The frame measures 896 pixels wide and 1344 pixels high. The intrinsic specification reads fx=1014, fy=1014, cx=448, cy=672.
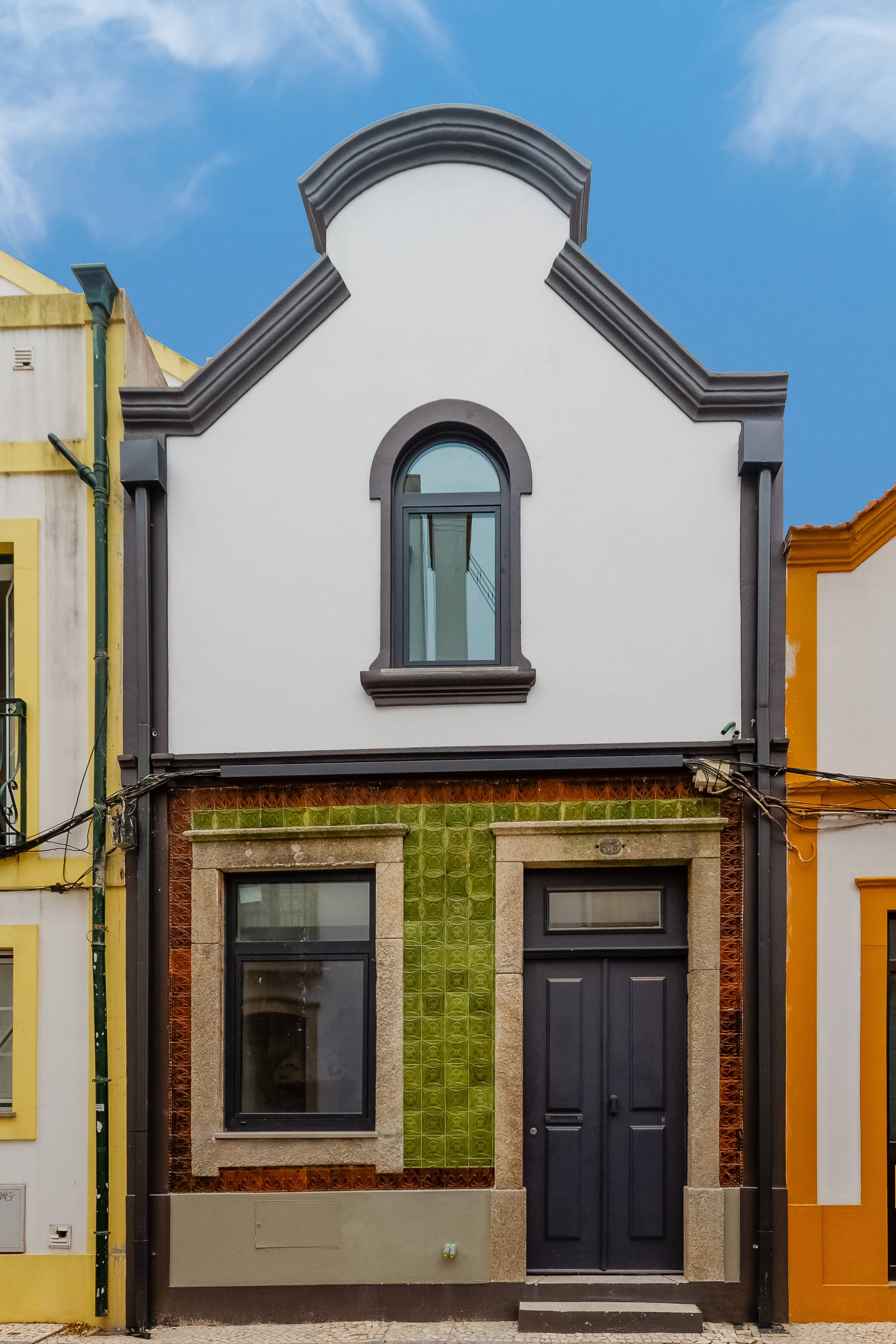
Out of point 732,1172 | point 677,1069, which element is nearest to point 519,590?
point 677,1069

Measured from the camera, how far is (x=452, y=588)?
743 centimetres

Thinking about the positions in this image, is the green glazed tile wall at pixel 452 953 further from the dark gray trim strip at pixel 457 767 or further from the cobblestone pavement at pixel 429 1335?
the cobblestone pavement at pixel 429 1335

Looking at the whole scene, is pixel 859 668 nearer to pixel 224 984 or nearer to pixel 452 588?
pixel 452 588

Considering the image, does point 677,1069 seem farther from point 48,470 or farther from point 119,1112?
point 48,470

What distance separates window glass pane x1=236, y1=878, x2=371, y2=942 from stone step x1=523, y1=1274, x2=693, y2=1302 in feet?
8.55

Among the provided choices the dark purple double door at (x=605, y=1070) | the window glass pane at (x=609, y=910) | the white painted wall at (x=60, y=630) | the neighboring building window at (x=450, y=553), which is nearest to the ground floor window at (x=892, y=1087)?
the dark purple double door at (x=605, y=1070)

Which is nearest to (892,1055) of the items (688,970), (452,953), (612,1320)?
(688,970)

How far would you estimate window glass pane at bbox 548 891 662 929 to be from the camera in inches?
284

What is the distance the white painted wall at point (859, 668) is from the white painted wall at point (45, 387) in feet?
18.4

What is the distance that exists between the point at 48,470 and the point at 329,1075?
4.87m

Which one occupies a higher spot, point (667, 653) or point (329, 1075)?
point (667, 653)

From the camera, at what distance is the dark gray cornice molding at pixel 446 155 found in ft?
24.3

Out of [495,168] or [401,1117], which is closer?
[401,1117]

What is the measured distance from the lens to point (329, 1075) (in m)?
7.22
